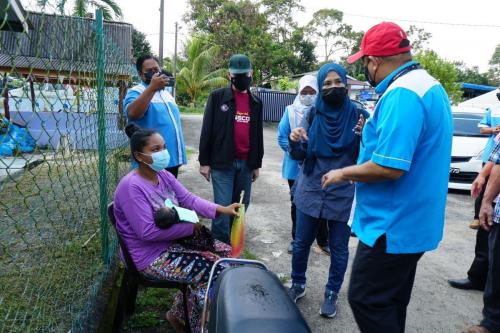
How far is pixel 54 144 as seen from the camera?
9.14ft

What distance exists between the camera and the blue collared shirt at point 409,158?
73.5 inches

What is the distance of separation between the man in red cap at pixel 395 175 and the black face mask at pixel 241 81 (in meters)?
1.60

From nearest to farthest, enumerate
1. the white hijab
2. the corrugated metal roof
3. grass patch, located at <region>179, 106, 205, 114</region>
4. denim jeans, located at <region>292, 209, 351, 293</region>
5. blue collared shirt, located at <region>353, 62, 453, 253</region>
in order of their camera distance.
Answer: the corrugated metal roof < blue collared shirt, located at <region>353, 62, 453, 253</region> < denim jeans, located at <region>292, 209, 351, 293</region> < the white hijab < grass patch, located at <region>179, 106, 205, 114</region>

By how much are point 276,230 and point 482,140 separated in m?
5.26

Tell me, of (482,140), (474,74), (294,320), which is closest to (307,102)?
(294,320)

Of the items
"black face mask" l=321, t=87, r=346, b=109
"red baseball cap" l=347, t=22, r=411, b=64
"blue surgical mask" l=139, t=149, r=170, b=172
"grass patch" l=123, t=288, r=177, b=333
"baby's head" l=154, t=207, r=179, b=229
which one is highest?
"red baseball cap" l=347, t=22, r=411, b=64

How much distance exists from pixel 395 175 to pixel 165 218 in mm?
1362

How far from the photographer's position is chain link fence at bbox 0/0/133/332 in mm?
1677

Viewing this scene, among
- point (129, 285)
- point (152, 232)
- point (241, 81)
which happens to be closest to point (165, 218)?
point (152, 232)

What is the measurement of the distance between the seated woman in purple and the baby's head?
0.03 metres

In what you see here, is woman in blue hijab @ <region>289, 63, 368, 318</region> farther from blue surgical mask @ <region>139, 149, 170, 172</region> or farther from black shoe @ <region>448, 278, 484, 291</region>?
black shoe @ <region>448, 278, 484, 291</region>

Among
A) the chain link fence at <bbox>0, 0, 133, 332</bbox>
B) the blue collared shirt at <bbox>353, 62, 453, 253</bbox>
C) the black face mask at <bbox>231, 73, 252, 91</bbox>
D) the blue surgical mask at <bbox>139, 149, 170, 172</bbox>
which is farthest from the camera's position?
the black face mask at <bbox>231, 73, 252, 91</bbox>

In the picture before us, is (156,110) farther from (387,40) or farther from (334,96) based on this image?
(387,40)

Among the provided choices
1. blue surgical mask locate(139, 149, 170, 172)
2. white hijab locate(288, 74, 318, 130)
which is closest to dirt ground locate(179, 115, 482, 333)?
white hijab locate(288, 74, 318, 130)
